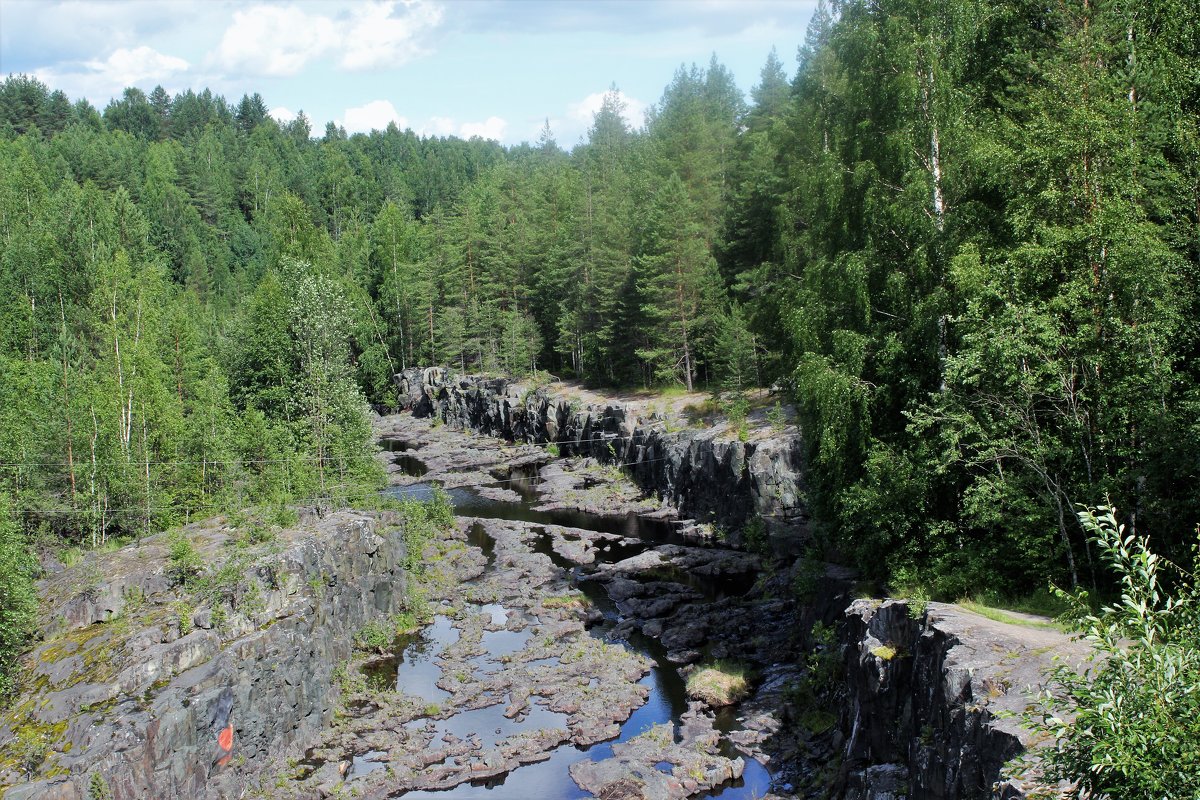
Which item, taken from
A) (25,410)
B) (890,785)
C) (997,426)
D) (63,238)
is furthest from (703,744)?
(63,238)

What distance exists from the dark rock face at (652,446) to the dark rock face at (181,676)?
20.8 m

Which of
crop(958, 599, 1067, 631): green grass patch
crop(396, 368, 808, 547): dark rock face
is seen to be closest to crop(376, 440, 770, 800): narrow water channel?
crop(396, 368, 808, 547): dark rock face

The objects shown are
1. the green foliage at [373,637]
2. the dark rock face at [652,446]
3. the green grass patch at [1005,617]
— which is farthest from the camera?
the dark rock face at [652,446]

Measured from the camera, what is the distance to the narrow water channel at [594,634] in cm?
2372

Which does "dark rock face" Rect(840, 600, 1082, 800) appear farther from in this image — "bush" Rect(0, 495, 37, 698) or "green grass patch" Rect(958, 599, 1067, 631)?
"bush" Rect(0, 495, 37, 698)

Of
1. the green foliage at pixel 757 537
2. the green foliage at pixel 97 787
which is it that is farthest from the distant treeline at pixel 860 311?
the green foliage at pixel 97 787

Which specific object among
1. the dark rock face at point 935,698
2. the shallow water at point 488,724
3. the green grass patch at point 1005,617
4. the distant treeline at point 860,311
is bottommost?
the shallow water at point 488,724

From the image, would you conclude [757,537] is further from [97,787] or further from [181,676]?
[97,787]

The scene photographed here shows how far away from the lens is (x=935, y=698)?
55.8 feet

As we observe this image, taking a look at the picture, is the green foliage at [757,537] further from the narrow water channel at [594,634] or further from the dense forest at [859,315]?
the dense forest at [859,315]

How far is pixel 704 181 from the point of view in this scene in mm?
67500

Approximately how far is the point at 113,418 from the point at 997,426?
34246 mm

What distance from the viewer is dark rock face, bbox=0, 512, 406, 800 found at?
2120cm

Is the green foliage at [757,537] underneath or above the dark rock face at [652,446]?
underneath
